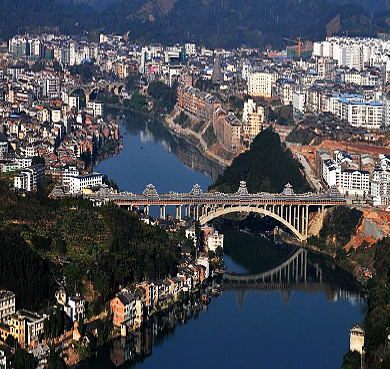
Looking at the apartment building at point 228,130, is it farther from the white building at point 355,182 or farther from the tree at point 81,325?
the tree at point 81,325

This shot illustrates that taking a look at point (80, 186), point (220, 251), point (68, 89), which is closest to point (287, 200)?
point (220, 251)

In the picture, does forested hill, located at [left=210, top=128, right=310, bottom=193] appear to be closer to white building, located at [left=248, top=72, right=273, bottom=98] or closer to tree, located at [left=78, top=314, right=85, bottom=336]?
tree, located at [left=78, top=314, right=85, bottom=336]

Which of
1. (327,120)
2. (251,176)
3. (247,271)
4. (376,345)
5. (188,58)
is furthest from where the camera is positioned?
(188,58)

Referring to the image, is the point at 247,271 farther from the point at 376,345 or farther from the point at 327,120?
the point at 327,120

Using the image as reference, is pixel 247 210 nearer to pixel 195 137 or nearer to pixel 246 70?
pixel 195 137

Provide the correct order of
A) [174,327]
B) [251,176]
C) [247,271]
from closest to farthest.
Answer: [174,327], [247,271], [251,176]
